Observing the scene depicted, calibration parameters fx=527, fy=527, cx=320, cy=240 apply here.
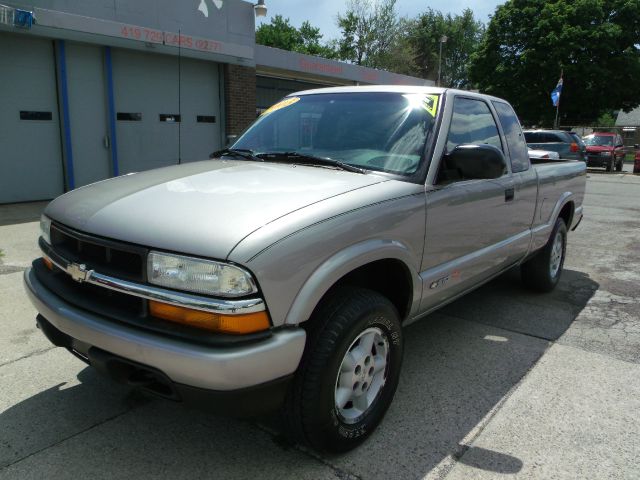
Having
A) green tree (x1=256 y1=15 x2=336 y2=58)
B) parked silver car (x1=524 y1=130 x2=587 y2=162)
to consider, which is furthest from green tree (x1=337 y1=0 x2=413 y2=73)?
parked silver car (x1=524 y1=130 x2=587 y2=162)

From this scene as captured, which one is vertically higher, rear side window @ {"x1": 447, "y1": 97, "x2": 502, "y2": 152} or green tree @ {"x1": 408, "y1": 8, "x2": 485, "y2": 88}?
green tree @ {"x1": 408, "y1": 8, "x2": 485, "y2": 88}

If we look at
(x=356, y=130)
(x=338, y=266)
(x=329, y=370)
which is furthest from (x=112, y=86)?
(x=329, y=370)

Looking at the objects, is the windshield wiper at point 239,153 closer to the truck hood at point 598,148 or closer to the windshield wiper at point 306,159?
the windshield wiper at point 306,159

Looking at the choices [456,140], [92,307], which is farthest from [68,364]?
[456,140]

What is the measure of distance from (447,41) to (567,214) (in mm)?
67824

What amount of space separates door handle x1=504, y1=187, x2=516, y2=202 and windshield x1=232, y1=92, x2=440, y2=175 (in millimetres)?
1020

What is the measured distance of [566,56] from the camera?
1364 inches

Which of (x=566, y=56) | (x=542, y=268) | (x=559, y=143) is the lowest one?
(x=542, y=268)

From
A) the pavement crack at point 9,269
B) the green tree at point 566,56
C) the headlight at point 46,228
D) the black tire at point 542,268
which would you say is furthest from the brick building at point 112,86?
the green tree at point 566,56

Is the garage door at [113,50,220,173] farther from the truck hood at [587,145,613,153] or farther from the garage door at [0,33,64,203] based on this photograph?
the truck hood at [587,145,613,153]

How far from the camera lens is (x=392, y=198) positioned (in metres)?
2.75

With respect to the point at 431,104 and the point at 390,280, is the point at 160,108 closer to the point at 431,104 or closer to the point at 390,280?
the point at 431,104

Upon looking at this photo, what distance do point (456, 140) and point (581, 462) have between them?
199 centimetres

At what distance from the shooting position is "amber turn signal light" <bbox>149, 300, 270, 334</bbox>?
2.04m
